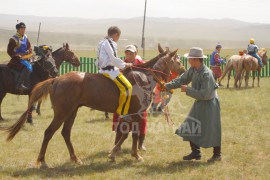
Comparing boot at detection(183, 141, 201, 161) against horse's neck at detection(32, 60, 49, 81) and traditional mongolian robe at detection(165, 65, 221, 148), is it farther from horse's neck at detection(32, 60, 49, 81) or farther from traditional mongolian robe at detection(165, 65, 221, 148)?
horse's neck at detection(32, 60, 49, 81)

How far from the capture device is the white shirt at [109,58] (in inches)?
264

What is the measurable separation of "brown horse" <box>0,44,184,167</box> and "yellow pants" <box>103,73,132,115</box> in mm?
73

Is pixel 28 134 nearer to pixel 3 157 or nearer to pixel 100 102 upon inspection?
pixel 3 157

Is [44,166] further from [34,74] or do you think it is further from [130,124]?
[34,74]

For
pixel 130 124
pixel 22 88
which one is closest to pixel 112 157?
pixel 130 124

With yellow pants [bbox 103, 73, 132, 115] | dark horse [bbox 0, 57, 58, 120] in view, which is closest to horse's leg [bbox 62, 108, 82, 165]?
yellow pants [bbox 103, 73, 132, 115]

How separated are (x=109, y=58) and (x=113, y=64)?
12cm

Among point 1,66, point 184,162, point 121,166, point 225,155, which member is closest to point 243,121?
point 225,155

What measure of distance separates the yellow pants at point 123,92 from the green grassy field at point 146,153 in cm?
97

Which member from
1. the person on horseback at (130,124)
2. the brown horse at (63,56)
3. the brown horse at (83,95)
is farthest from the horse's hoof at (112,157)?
the brown horse at (63,56)

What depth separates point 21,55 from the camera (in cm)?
1055

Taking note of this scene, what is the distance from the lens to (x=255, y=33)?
186 meters

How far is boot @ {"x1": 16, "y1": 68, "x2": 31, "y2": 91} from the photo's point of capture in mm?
10719

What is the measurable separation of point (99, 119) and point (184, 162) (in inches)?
180
